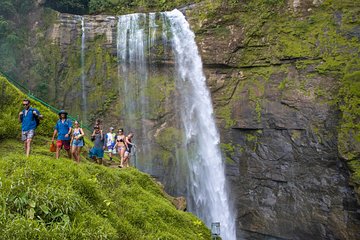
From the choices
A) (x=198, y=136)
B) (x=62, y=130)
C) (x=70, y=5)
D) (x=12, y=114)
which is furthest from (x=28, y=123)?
(x=70, y=5)

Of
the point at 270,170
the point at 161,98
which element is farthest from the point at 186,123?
the point at 270,170

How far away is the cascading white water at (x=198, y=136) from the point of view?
17078 mm

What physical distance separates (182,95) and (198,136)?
8.53 feet

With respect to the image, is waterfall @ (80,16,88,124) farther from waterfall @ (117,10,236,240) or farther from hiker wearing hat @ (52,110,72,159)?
hiker wearing hat @ (52,110,72,159)

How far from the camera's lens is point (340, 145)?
15.1m

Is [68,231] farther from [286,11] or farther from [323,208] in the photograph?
[286,11]

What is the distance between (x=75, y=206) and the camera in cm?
434

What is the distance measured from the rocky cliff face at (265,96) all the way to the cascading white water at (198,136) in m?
0.49

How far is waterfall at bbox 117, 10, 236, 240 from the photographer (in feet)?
58.4

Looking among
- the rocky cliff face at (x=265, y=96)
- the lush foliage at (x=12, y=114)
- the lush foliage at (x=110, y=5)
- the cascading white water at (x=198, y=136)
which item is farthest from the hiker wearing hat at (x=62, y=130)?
the lush foliage at (x=110, y=5)

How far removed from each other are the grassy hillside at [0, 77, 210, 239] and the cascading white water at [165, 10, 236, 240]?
9850mm

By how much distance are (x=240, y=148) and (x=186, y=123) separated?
3354 mm

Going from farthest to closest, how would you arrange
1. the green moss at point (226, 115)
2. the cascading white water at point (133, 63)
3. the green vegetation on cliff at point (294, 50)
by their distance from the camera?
the cascading white water at point (133, 63) < the green moss at point (226, 115) < the green vegetation on cliff at point (294, 50)

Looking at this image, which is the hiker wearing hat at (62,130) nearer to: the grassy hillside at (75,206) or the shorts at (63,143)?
the shorts at (63,143)
